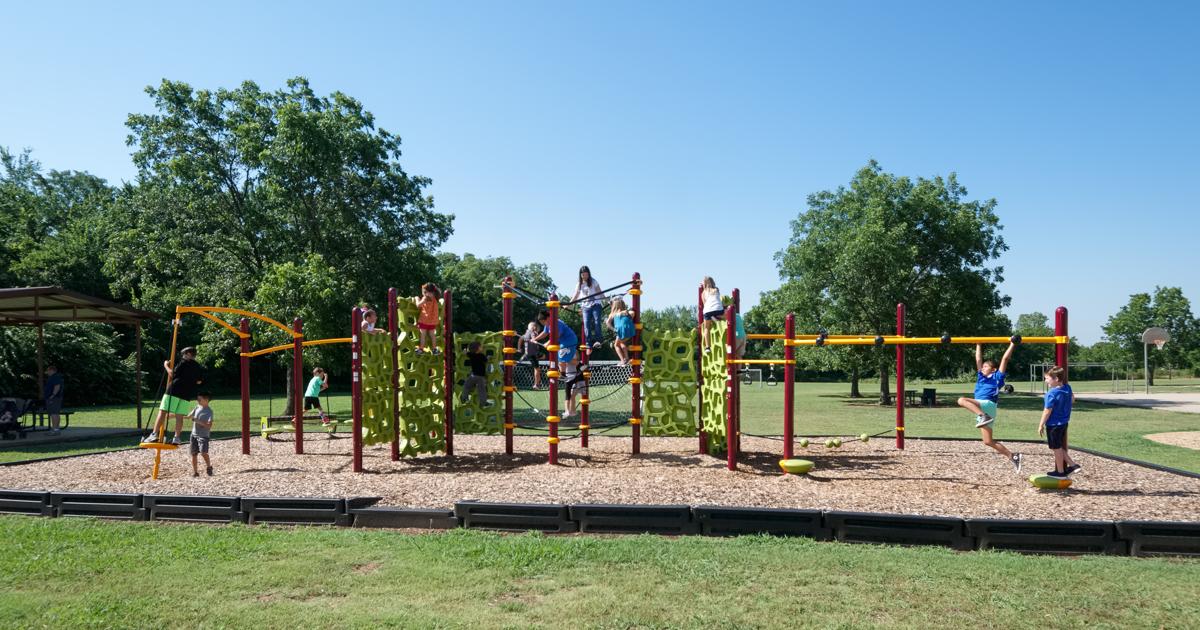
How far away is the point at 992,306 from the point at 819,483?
24.2 meters

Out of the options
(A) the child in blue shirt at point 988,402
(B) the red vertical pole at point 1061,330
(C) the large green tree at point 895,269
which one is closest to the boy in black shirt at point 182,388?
(A) the child in blue shirt at point 988,402

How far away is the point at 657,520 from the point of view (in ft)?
22.3

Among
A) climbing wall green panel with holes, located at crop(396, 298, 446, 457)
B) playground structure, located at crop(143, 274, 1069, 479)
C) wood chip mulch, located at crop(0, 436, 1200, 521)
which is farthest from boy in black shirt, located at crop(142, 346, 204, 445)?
climbing wall green panel with holes, located at crop(396, 298, 446, 457)

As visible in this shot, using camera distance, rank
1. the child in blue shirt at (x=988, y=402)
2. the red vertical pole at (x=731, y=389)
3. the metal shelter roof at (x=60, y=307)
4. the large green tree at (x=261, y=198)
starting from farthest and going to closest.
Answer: the large green tree at (x=261, y=198) → the metal shelter roof at (x=60, y=307) → the child in blue shirt at (x=988, y=402) → the red vertical pole at (x=731, y=389)

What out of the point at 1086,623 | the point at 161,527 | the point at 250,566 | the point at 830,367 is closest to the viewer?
the point at 1086,623

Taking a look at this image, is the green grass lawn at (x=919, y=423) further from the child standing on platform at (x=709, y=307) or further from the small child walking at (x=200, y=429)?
the small child walking at (x=200, y=429)

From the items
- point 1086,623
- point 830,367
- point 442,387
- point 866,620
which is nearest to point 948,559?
point 1086,623

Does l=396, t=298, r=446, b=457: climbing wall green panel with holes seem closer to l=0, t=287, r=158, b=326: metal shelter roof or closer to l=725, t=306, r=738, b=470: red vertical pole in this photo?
l=725, t=306, r=738, b=470: red vertical pole

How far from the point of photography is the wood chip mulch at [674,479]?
7.83 m

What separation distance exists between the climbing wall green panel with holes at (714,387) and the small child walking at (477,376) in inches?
145

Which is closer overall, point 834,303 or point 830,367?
point 834,303

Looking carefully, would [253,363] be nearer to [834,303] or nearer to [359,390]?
[834,303]

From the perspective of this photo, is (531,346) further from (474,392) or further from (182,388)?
(182,388)

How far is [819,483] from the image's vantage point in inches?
353
